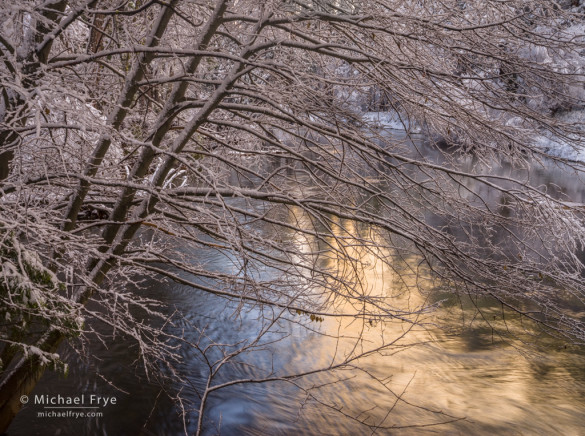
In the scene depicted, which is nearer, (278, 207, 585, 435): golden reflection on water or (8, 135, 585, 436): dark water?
(8, 135, 585, 436): dark water

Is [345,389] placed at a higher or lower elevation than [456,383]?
lower

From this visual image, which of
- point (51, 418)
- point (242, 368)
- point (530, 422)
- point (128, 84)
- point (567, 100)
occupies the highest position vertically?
point (567, 100)

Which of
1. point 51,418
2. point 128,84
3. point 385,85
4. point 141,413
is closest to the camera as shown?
point 385,85

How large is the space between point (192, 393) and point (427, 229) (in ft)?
17.3

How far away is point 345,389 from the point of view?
26.6ft

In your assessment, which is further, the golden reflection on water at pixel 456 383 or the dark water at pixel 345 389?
the golden reflection on water at pixel 456 383

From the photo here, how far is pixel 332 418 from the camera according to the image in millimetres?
7277

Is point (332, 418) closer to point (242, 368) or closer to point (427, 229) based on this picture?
point (242, 368)

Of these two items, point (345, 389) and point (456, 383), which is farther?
point (456, 383)

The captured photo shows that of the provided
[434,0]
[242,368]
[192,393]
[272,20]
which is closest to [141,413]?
[192,393]

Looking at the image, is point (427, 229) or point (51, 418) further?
point (51, 418)

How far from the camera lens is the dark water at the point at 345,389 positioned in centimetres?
708

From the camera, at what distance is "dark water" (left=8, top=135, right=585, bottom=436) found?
23.2 feet

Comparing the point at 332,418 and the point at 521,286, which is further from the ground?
the point at 521,286
